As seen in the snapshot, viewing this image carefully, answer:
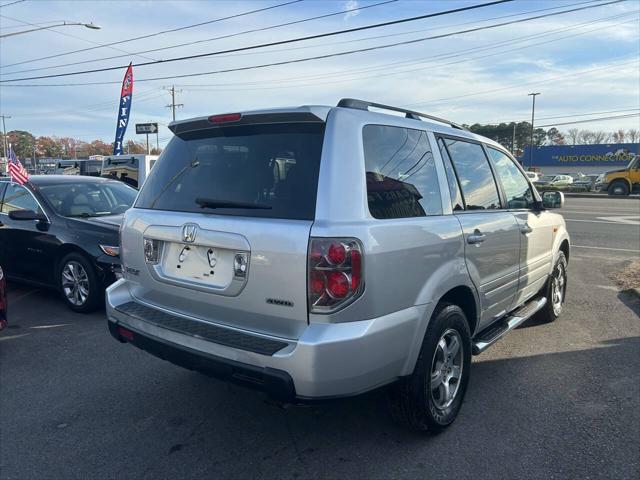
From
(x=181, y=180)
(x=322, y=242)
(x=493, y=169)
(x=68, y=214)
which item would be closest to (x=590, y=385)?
(x=493, y=169)

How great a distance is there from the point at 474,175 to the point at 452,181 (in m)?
0.47

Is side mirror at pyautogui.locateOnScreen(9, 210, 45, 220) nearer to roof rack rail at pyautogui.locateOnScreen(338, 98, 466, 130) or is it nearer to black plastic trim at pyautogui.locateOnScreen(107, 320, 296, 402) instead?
black plastic trim at pyautogui.locateOnScreen(107, 320, 296, 402)

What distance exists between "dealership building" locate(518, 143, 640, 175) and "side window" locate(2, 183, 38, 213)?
65102mm

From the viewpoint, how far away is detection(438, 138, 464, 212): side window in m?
3.31

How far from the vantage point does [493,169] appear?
4.13m

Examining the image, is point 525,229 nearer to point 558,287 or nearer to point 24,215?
point 558,287

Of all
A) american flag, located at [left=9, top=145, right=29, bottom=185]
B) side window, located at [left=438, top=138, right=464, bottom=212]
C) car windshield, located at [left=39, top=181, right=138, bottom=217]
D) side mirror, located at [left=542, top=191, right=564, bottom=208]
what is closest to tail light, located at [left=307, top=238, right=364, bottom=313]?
side window, located at [left=438, top=138, right=464, bottom=212]

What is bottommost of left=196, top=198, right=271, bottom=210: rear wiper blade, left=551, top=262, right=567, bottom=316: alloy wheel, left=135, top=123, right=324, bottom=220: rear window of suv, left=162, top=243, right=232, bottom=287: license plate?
left=551, top=262, right=567, bottom=316: alloy wheel

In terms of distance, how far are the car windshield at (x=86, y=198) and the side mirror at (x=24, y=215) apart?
213 millimetres

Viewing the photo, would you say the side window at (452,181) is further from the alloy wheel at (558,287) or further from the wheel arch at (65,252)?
the wheel arch at (65,252)

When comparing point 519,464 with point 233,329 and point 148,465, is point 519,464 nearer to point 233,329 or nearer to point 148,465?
point 233,329

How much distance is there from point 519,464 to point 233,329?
1822mm

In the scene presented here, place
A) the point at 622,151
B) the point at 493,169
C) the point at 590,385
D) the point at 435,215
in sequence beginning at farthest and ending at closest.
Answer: the point at 622,151, the point at 493,169, the point at 590,385, the point at 435,215

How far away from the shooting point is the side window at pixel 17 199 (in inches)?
252
